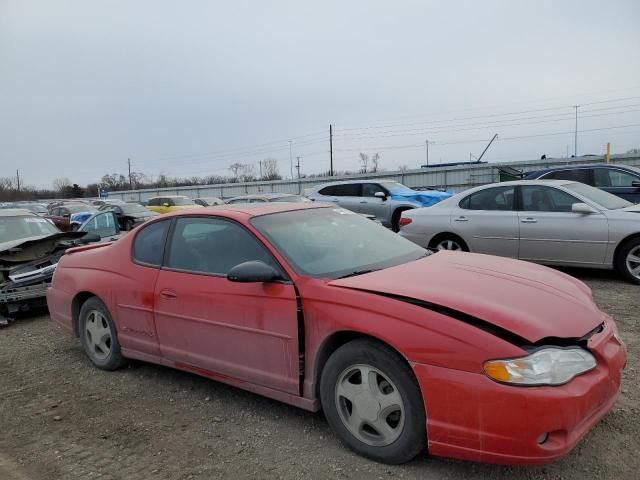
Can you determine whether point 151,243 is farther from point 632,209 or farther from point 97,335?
point 632,209

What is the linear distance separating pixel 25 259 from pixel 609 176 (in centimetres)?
1062

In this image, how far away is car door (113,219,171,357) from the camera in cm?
419

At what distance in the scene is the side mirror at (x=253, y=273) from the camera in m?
3.27

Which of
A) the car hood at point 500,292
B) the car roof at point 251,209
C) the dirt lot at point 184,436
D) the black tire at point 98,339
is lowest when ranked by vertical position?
the dirt lot at point 184,436

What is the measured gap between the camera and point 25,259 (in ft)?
23.0

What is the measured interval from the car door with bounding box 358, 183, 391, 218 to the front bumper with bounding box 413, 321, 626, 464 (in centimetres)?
1178

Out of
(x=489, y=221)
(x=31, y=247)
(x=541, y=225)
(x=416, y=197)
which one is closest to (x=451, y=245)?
(x=489, y=221)

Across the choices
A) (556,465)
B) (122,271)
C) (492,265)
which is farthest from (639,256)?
(122,271)

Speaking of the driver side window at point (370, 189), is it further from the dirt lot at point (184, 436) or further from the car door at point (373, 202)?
the dirt lot at point (184, 436)

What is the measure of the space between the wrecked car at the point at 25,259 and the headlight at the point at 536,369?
6.22 meters

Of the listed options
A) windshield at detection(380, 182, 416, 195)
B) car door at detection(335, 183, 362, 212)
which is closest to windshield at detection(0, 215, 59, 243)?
car door at detection(335, 183, 362, 212)

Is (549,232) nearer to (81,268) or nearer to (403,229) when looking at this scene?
(403,229)

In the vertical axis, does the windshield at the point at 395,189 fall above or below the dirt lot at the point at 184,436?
above

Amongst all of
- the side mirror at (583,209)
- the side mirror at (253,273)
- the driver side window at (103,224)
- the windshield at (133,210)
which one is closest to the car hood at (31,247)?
the driver side window at (103,224)
